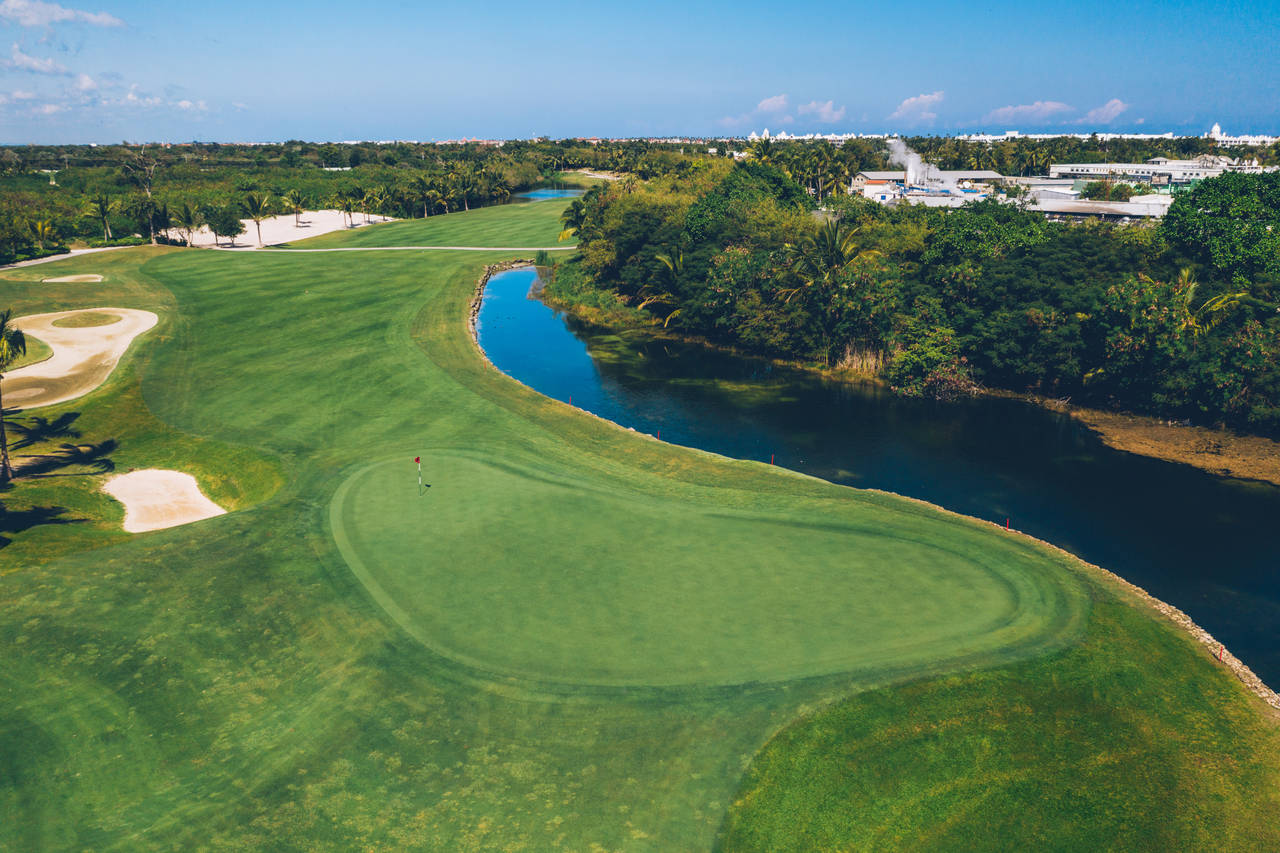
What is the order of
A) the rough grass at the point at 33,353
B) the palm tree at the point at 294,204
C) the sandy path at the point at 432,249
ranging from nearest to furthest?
the rough grass at the point at 33,353
the sandy path at the point at 432,249
the palm tree at the point at 294,204

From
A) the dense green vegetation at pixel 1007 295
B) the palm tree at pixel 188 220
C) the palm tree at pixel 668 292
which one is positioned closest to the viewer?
the dense green vegetation at pixel 1007 295

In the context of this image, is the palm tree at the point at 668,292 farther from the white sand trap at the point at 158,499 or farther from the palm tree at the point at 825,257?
the white sand trap at the point at 158,499

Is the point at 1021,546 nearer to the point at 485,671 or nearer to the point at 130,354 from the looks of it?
the point at 485,671

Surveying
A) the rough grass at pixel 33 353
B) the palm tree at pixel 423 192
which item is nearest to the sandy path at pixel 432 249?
the palm tree at pixel 423 192

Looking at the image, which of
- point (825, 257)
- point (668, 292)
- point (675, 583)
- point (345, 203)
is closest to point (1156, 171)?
point (668, 292)

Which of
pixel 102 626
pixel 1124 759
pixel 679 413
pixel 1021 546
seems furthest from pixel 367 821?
pixel 679 413

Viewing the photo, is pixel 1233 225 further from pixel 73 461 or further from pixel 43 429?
pixel 43 429
